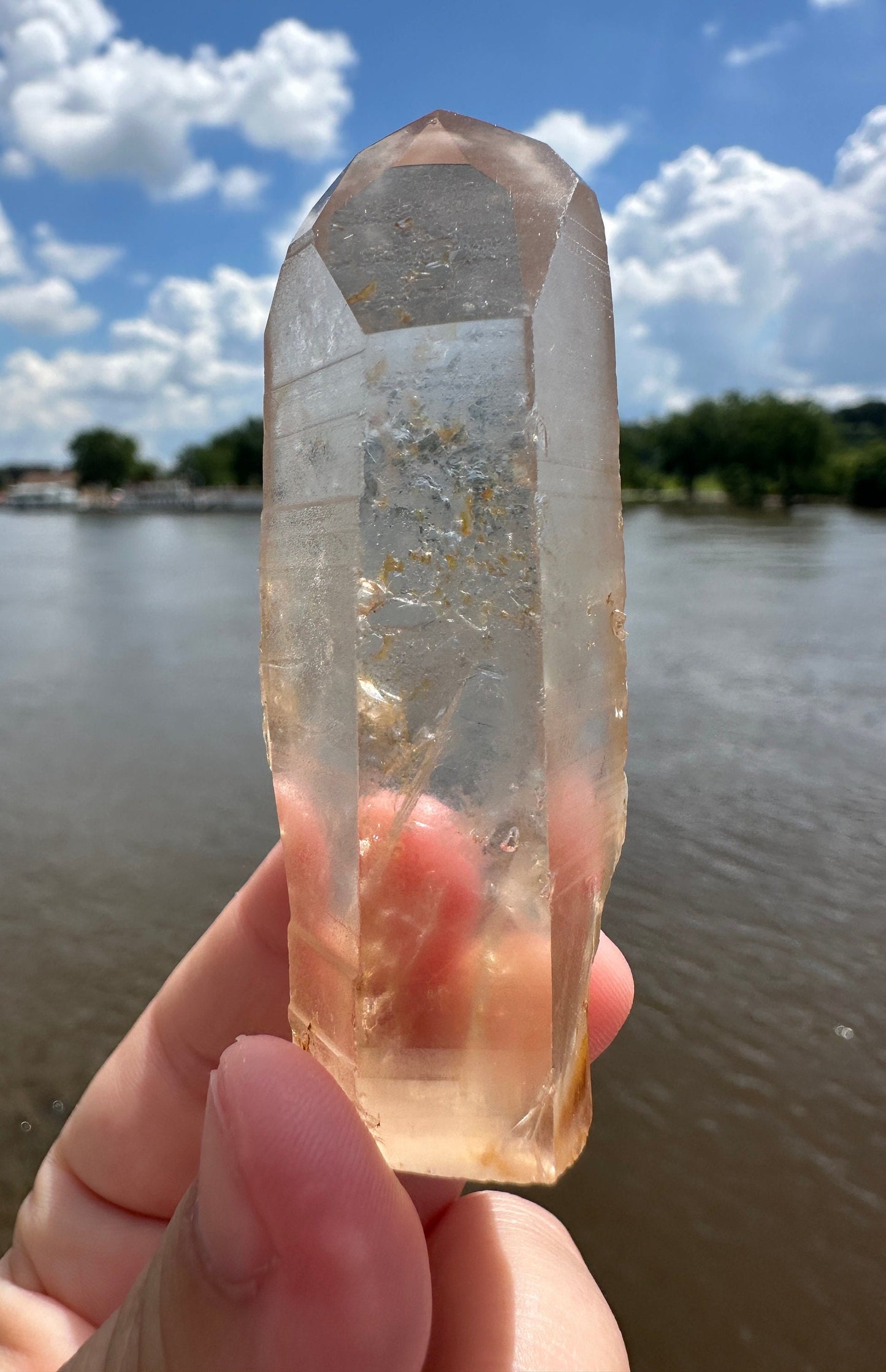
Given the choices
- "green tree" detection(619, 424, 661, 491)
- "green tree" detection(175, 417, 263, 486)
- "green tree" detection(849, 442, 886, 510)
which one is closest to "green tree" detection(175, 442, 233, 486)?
"green tree" detection(175, 417, 263, 486)

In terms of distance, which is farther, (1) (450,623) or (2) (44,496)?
(2) (44,496)

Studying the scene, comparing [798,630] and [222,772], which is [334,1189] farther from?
[798,630]

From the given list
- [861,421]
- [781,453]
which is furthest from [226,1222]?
[861,421]

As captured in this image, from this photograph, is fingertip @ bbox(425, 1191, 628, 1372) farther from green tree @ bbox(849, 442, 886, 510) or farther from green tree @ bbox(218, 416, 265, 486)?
green tree @ bbox(218, 416, 265, 486)

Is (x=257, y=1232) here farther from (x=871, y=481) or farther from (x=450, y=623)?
(x=871, y=481)

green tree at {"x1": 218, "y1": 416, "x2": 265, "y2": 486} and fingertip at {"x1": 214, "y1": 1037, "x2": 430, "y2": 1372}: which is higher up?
green tree at {"x1": 218, "y1": 416, "x2": 265, "y2": 486}

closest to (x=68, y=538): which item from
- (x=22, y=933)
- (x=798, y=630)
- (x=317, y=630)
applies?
(x=798, y=630)

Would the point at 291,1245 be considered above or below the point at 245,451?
below
